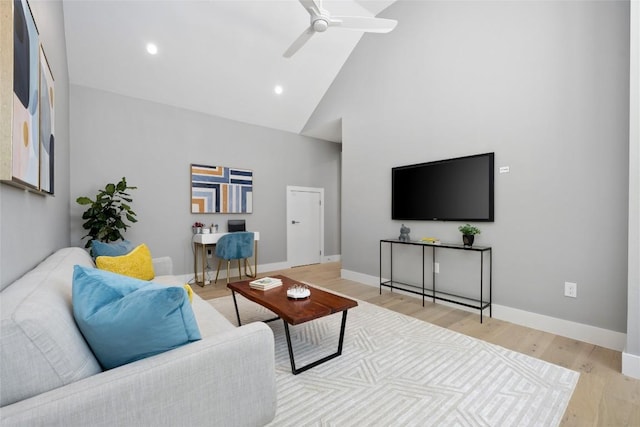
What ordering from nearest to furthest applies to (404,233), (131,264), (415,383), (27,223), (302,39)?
(27,223) < (415,383) < (131,264) < (302,39) < (404,233)

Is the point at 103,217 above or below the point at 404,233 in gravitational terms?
above

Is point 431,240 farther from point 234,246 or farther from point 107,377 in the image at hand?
point 107,377

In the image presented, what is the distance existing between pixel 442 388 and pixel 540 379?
2.24 ft

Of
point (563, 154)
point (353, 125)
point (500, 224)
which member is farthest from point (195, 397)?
point (353, 125)

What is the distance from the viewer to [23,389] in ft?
2.54

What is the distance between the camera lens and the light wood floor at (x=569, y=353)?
5.14 ft

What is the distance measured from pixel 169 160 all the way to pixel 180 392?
3.98 meters

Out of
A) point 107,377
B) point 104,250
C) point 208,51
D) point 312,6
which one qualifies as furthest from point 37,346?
point 208,51

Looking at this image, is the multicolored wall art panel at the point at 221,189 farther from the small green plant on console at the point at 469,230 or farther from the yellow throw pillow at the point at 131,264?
the small green plant on console at the point at 469,230

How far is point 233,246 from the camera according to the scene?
423 cm

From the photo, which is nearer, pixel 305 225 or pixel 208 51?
pixel 208 51

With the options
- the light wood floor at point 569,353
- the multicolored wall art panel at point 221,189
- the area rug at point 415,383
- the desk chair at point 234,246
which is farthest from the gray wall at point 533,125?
the multicolored wall art panel at point 221,189

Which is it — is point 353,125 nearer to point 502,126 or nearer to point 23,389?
point 502,126

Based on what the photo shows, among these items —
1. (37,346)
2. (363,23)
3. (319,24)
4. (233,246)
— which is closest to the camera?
(37,346)
